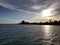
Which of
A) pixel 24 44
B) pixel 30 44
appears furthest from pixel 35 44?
pixel 24 44

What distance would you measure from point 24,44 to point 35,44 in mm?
3258

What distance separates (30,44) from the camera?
2591 centimetres

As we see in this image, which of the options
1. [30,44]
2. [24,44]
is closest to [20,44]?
[24,44]

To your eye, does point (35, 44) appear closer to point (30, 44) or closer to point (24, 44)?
point (30, 44)

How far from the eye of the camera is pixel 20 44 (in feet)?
84.3

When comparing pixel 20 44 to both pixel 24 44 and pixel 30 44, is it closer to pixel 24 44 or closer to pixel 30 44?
pixel 24 44

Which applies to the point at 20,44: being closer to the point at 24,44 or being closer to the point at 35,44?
the point at 24,44

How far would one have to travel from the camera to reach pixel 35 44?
25703 millimetres

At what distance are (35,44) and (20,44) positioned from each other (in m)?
4.44

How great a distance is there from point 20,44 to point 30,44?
2.97m

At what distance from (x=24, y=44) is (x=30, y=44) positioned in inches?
70.3

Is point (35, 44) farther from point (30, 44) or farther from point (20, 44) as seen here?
point (20, 44)

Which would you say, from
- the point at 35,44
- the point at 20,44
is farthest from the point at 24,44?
the point at 35,44
